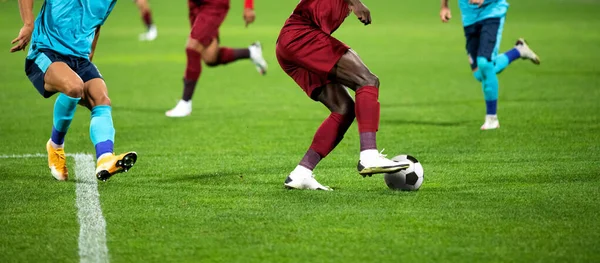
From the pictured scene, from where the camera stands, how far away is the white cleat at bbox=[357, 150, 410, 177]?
7703mm

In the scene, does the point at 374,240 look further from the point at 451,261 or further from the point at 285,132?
the point at 285,132

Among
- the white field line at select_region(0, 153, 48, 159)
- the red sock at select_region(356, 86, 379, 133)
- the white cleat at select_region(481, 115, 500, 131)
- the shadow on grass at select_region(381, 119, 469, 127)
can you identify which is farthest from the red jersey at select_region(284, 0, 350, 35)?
the shadow on grass at select_region(381, 119, 469, 127)

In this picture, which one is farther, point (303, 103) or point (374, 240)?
point (303, 103)

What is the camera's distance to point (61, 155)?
895 cm

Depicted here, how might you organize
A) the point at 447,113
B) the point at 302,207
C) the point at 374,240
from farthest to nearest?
the point at 447,113 → the point at 302,207 → the point at 374,240

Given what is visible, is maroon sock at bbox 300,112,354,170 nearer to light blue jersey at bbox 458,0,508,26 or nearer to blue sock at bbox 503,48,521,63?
light blue jersey at bbox 458,0,508,26

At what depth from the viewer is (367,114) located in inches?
310

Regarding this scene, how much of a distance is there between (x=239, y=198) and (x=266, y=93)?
8958mm

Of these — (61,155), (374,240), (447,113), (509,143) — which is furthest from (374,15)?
(374,240)

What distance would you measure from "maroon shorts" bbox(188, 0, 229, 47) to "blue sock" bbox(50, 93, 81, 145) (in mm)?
5387

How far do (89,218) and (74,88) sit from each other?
1402 millimetres

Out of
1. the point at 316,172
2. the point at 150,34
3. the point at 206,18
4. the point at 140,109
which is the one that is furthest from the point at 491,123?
the point at 150,34

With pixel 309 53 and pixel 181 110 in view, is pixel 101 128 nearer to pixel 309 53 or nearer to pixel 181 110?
pixel 309 53

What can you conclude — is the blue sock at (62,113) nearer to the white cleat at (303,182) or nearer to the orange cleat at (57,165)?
the orange cleat at (57,165)
